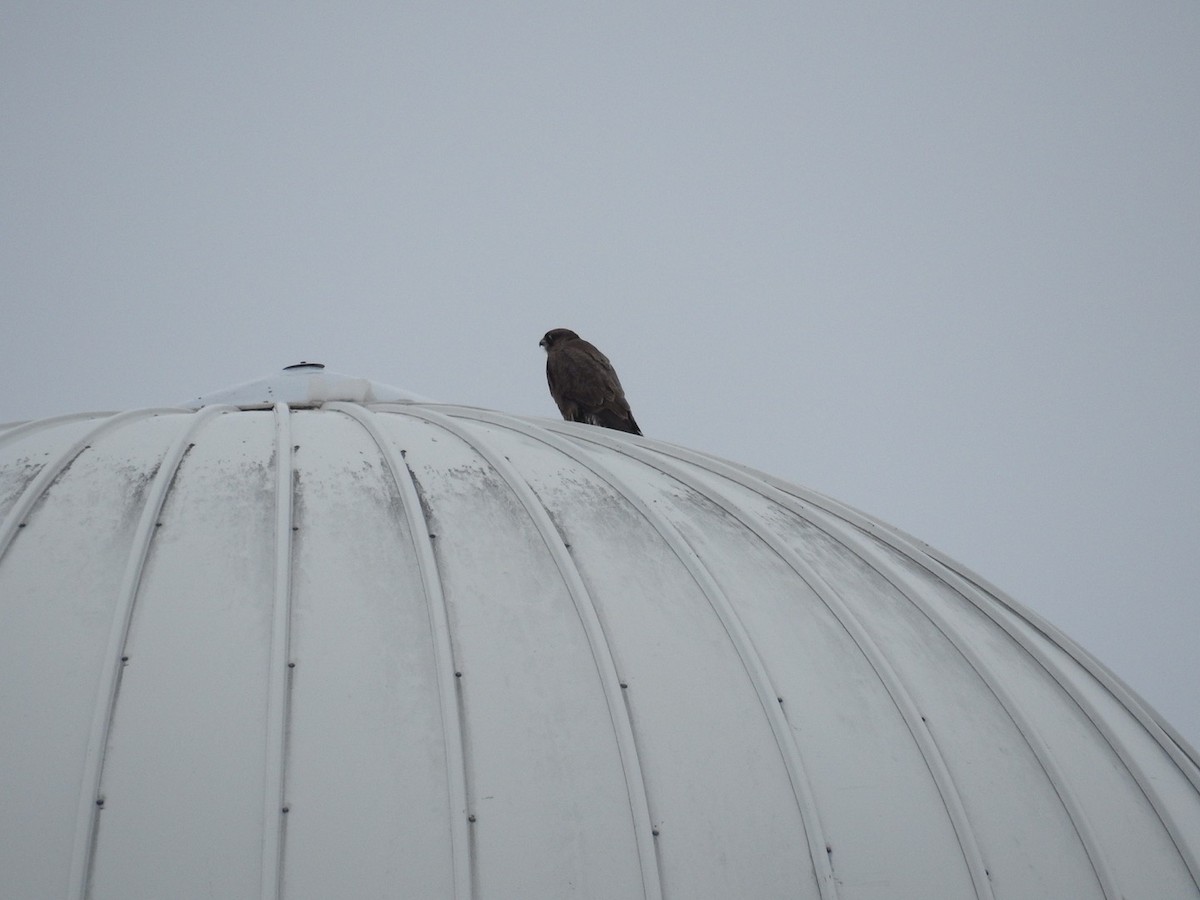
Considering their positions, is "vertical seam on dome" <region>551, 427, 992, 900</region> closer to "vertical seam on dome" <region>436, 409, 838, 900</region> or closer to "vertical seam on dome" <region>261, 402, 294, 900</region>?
"vertical seam on dome" <region>436, 409, 838, 900</region>

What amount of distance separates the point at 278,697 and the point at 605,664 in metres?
1.84

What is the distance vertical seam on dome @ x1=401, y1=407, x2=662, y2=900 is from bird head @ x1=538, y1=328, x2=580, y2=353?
4708 millimetres

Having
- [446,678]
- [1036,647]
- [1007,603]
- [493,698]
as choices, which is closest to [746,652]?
[493,698]

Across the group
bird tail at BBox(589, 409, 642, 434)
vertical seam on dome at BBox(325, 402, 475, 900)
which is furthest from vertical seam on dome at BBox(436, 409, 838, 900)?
bird tail at BBox(589, 409, 642, 434)

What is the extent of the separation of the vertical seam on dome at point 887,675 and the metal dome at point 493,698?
1.0 inches

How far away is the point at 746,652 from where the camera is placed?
22.5ft

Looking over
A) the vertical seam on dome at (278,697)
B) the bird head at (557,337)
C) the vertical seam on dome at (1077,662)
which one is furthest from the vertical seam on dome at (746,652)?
the bird head at (557,337)

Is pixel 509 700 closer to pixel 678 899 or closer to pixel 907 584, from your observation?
pixel 678 899

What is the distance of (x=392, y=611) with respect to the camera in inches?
250

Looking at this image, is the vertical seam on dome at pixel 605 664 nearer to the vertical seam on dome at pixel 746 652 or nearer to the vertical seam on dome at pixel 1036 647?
the vertical seam on dome at pixel 746 652

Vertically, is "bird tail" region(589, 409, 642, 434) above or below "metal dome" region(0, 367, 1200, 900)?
above

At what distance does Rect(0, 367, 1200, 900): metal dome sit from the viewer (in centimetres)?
538

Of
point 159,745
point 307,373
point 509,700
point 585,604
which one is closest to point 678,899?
point 509,700

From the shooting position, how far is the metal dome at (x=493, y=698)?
212 inches
